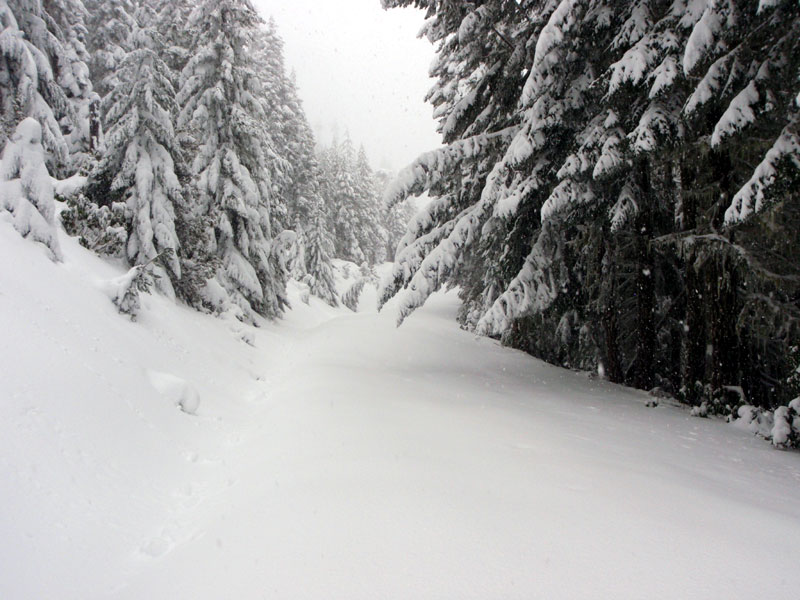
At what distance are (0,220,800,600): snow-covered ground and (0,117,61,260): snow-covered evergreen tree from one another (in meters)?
0.49

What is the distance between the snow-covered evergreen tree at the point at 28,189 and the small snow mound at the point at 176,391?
3171 millimetres

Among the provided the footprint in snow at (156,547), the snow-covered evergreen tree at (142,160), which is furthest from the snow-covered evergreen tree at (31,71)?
the footprint in snow at (156,547)

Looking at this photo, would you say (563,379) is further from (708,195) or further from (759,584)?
(759,584)

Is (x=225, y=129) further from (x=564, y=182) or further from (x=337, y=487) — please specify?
(x=337, y=487)

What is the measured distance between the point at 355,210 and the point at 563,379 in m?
46.6

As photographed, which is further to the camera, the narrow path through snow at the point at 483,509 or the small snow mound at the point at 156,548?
the small snow mound at the point at 156,548

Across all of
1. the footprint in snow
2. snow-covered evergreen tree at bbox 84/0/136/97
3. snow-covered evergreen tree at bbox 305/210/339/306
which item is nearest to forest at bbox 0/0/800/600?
the footprint in snow

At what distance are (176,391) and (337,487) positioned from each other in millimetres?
3720

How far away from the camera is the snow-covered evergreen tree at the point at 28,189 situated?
719 cm

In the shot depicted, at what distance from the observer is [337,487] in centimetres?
381

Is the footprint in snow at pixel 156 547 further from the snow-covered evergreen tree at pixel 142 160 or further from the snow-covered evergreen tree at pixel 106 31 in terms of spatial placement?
the snow-covered evergreen tree at pixel 106 31

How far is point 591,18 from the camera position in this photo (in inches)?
318

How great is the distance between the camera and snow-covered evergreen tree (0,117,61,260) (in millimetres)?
7191

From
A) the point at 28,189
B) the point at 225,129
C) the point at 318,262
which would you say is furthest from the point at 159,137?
the point at 318,262
